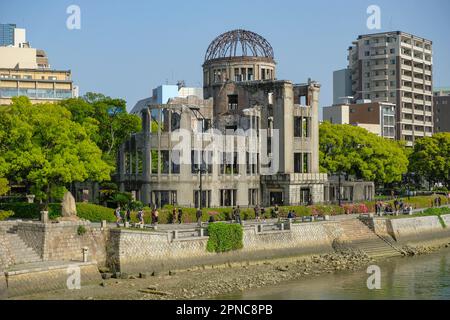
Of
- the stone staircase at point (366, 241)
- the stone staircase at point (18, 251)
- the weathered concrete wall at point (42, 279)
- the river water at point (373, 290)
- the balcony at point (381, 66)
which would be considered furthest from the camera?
the balcony at point (381, 66)

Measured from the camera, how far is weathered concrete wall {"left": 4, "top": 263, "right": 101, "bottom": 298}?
1740 inches

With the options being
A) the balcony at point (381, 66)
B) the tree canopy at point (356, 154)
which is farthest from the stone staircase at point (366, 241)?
the balcony at point (381, 66)

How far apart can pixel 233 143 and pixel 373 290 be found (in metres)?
31.2

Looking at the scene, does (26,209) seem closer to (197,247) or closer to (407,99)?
(197,247)

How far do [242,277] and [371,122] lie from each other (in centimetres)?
10459

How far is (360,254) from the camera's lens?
66.6 m

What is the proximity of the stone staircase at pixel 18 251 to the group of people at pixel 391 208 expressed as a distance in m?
39.9

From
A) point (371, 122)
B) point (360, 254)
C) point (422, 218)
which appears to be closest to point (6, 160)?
point (360, 254)

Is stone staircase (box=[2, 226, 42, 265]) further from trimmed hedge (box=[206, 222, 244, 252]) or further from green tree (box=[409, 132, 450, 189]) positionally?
green tree (box=[409, 132, 450, 189])

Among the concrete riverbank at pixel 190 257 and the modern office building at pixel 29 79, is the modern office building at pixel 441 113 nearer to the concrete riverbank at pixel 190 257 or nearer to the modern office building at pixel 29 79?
the modern office building at pixel 29 79

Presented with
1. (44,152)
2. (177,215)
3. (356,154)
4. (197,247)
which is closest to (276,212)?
(177,215)

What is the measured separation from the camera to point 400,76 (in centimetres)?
16250

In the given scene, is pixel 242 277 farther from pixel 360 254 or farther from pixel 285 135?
pixel 285 135

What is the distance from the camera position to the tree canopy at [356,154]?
103562 millimetres
